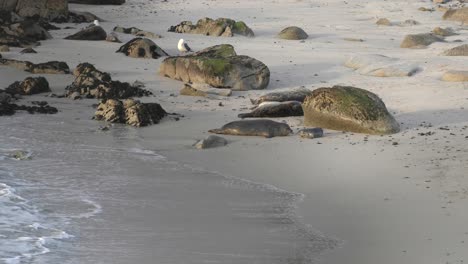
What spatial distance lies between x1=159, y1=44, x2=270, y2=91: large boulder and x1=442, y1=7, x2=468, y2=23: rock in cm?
1024

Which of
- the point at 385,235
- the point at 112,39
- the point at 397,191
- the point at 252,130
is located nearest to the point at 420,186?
the point at 397,191

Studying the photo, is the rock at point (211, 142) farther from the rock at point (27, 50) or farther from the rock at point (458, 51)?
the rock at point (458, 51)

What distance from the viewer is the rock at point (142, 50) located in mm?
16000

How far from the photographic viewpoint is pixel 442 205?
7.30m

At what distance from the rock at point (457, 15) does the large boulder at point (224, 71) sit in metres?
10.2

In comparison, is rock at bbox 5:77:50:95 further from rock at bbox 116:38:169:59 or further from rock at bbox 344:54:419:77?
rock at bbox 344:54:419:77

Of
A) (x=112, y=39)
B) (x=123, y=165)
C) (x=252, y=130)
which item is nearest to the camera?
(x=123, y=165)

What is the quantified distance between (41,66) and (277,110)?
470 cm

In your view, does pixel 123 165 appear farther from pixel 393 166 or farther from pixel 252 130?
pixel 393 166

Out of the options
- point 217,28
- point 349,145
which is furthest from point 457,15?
point 349,145

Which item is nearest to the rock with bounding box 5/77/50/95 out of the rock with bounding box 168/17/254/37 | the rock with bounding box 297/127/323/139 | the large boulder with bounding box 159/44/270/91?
the large boulder with bounding box 159/44/270/91

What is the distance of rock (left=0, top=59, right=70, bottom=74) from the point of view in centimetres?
1428

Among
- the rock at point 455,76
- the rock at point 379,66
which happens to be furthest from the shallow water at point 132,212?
the rock at point 379,66

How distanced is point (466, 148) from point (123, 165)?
372cm
